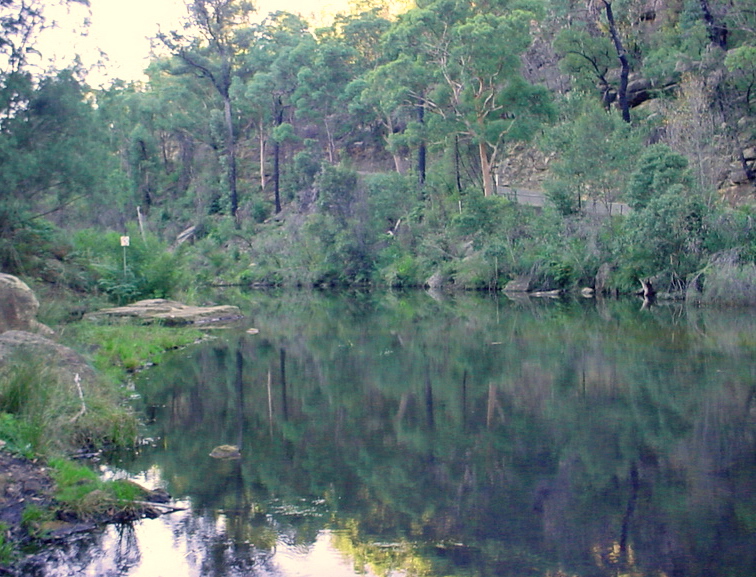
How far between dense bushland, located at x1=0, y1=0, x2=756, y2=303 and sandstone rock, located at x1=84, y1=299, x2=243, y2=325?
1.47m

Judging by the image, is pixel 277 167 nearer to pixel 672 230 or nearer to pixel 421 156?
pixel 421 156

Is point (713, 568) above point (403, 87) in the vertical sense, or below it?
below

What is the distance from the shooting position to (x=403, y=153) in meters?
62.5

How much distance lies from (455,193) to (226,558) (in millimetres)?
41464

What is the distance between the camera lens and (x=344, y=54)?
191 ft

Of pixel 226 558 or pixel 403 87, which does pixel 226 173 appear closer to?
pixel 403 87

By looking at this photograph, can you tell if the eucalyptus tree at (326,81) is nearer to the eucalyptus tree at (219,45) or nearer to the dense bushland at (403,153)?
the dense bushland at (403,153)

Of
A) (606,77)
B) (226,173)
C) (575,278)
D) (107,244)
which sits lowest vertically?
(575,278)

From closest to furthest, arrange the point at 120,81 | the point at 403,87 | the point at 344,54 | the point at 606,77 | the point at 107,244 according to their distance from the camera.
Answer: the point at 107,244, the point at 120,81, the point at 403,87, the point at 606,77, the point at 344,54

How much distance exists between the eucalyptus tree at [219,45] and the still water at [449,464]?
149ft

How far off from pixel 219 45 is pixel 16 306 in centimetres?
4880

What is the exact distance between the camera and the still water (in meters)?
6.21

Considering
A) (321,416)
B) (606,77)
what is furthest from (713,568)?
(606,77)

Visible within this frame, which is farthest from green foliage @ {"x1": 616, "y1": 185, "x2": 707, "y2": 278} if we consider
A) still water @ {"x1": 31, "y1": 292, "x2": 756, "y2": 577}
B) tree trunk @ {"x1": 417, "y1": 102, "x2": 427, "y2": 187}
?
tree trunk @ {"x1": 417, "y1": 102, "x2": 427, "y2": 187}
